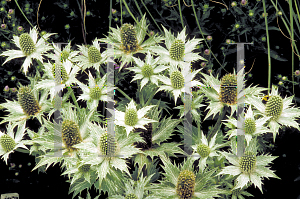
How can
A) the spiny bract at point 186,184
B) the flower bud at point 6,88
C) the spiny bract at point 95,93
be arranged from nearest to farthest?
the spiny bract at point 186,184 < the spiny bract at point 95,93 < the flower bud at point 6,88

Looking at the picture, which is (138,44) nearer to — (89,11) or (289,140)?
(89,11)

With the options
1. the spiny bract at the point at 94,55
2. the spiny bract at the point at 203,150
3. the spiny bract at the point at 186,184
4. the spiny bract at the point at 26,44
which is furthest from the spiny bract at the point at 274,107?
the spiny bract at the point at 26,44

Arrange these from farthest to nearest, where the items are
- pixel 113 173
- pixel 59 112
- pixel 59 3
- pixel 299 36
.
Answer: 1. pixel 59 3
2. pixel 299 36
3. pixel 59 112
4. pixel 113 173

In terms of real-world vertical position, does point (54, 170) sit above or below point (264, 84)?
below

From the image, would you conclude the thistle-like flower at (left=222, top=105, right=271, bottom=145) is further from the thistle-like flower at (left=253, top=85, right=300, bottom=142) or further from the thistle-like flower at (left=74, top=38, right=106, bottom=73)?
the thistle-like flower at (left=74, top=38, right=106, bottom=73)

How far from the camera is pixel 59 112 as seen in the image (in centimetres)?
121

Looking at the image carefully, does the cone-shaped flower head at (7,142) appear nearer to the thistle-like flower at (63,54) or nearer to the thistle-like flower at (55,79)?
the thistle-like flower at (55,79)

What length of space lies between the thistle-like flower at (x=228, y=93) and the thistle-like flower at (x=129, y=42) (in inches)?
11.6

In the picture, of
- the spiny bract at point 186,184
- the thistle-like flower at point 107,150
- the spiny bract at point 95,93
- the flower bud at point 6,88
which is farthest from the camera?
the flower bud at point 6,88

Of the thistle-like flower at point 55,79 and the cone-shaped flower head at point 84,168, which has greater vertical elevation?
the thistle-like flower at point 55,79

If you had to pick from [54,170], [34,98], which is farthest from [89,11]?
[54,170]

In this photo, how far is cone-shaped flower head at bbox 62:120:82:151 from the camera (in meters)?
1.09

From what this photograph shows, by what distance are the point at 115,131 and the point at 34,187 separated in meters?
0.92

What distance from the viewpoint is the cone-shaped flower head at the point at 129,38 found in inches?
49.6
